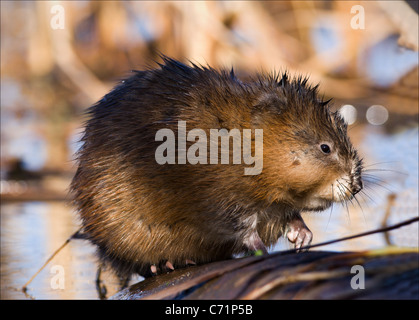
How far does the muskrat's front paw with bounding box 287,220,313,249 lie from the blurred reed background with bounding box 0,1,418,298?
6.23 feet

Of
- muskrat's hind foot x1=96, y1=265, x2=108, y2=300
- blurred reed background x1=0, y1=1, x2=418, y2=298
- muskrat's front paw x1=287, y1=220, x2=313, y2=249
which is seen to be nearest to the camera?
muskrat's front paw x1=287, y1=220, x2=313, y2=249

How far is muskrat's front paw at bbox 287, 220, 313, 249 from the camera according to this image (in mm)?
3652

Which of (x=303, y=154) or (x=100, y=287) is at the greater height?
(x=303, y=154)

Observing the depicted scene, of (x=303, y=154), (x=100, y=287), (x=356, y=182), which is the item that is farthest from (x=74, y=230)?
(x=356, y=182)

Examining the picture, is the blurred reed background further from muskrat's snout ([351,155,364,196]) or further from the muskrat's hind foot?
muskrat's snout ([351,155,364,196])

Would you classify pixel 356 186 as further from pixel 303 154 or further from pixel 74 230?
pixel 74 230

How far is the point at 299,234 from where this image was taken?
3670 mm

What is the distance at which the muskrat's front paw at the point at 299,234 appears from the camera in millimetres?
3652

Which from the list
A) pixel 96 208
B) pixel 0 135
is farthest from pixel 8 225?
pixel 0 135

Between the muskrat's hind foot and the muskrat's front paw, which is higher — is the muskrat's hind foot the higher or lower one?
the lower one

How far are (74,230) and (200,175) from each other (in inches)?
92.7

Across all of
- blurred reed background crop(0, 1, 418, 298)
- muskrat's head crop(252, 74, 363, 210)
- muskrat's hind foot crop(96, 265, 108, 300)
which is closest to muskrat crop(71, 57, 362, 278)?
muskrat's head crop(252, 74, 363, 210)

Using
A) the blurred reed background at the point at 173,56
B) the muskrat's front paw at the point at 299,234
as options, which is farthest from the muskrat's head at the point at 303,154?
the blurred reed background at the point at 173,56

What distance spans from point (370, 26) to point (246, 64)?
2.56 metres
